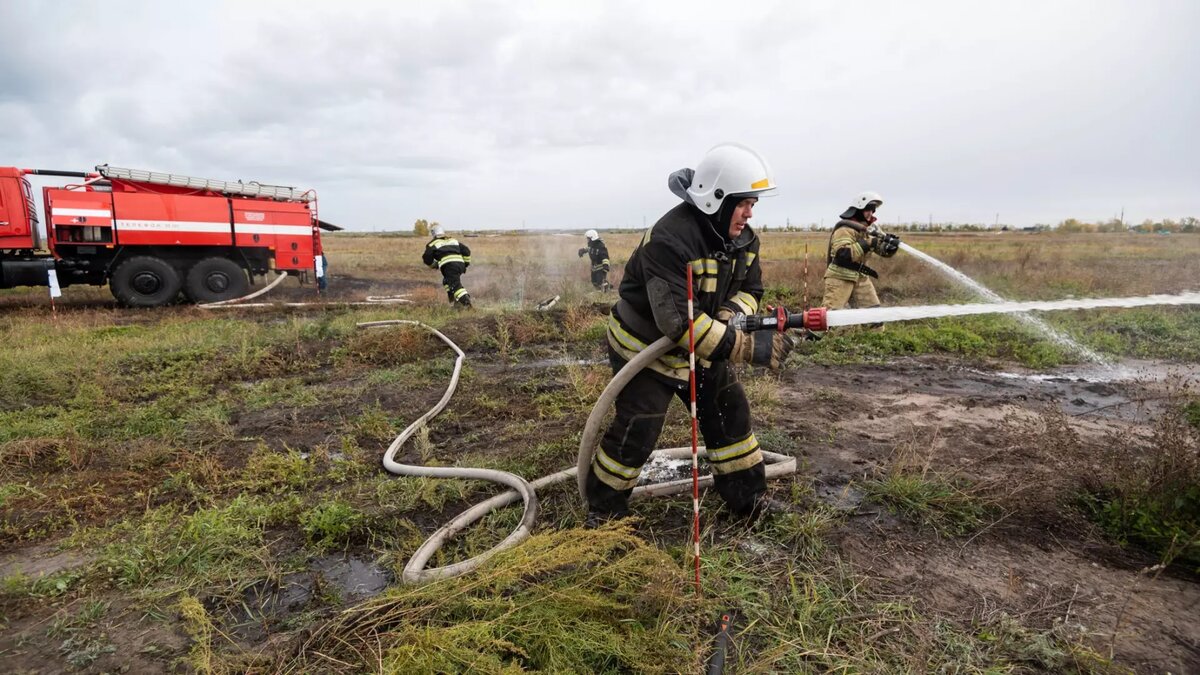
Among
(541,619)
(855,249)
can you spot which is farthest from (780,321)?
(855,249)

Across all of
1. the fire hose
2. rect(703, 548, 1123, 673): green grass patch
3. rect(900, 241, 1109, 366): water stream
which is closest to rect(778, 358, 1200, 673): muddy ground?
rect(703, 548, 1123, 673): green grass patch

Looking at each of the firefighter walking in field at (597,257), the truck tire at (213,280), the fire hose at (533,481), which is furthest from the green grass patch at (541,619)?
the truck tire at (213,280)

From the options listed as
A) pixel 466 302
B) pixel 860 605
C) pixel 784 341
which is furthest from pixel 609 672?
pixel 466 302

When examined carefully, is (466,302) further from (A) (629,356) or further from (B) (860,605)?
(B) (860,605)

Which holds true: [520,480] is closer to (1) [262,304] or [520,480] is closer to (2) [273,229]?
(1) [262,304]

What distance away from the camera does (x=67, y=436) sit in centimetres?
456

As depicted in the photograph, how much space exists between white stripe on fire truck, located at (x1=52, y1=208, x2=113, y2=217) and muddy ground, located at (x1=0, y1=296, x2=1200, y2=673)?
29.6 ft

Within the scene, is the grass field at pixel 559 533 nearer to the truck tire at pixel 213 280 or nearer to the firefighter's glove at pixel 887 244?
the firefighter's glove at pixel 887 244

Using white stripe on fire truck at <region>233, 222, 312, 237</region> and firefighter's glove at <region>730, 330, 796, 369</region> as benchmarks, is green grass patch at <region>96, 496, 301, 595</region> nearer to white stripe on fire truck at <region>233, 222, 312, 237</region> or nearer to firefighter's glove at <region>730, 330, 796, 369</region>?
firefighter's glove at <region>730, 330, 796, 369</region>

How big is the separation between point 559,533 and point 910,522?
81.3 inches

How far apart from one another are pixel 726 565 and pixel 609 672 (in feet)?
3.03

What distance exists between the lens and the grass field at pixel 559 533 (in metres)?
2.39

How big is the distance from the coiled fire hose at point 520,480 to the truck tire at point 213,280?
1000 centimetres

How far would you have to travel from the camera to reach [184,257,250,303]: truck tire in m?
12.2
